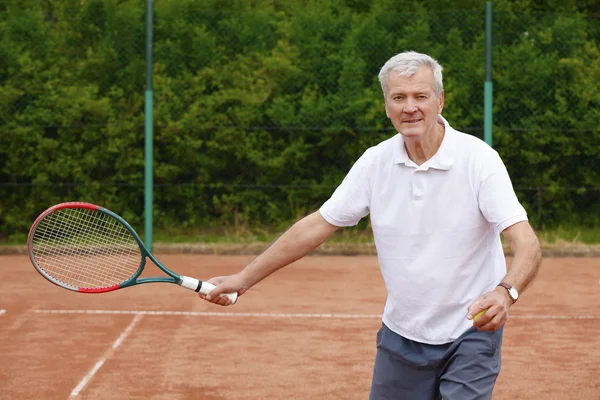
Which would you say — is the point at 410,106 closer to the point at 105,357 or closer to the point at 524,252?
the point at 524,252

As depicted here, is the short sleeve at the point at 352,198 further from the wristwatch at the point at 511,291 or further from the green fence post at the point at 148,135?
the green fence post at the point at 148,135

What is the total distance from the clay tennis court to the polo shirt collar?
7.61 ft

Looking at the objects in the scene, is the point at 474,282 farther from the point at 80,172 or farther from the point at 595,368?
the point at 80,172

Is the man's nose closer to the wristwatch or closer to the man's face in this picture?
the man's face

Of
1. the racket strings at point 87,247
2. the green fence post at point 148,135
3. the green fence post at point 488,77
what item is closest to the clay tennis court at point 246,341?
the racket strings at point 87,247

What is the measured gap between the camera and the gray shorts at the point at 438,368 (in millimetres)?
3207

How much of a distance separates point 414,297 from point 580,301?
5.49 meters

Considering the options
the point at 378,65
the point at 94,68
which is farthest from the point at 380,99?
the point at 94,68

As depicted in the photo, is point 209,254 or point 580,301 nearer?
point 580,301

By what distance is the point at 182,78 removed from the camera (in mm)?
11664

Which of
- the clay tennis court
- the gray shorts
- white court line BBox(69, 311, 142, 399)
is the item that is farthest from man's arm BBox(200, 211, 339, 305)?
white court line BBox(69, 311, 142, 399)

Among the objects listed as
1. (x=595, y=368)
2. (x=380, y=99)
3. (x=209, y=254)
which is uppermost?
(x=380, y=99)

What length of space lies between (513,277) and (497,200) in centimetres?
23

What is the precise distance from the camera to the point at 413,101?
10.5 ft
